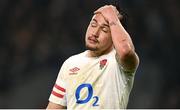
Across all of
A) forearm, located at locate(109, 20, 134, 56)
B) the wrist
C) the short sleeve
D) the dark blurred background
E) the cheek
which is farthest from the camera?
the dark blurred background

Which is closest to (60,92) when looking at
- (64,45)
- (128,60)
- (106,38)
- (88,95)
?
(88,95)

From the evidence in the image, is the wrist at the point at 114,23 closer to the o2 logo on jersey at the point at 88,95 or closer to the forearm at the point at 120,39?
the forearm at the point at 120,39

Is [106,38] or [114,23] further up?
[114,23]

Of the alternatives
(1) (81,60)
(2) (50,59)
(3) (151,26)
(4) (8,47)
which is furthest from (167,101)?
(1) (81,60)

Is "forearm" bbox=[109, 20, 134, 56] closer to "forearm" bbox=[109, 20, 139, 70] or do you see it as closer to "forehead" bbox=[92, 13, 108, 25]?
"forearm" bbox=[109, 20, 139, 70]

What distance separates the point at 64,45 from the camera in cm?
734

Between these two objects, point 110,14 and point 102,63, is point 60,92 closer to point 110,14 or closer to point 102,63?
point 102,63

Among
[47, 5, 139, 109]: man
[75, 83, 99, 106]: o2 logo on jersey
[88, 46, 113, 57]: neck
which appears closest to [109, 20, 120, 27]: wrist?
[47, 5, 139, 109]: man

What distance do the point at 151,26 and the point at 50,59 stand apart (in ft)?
3.95

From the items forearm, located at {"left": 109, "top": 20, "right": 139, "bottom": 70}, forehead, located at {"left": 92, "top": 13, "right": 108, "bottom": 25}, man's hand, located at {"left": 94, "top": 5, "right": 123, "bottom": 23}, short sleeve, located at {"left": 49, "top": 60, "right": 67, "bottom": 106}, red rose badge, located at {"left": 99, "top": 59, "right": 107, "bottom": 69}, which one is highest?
man's hand, located at {"left": 94, "top": 5, "right": 123, "bottom": 23}

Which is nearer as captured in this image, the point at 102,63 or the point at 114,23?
the point at 114,23

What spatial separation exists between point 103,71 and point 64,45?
3.49 m

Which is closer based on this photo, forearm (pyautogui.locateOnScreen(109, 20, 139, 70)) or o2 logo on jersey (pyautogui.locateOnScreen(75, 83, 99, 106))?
forearm (pyautogui.locateOnScreen(109, 20, 139, 70))

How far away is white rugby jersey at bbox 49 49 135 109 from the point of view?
3.82 metres
